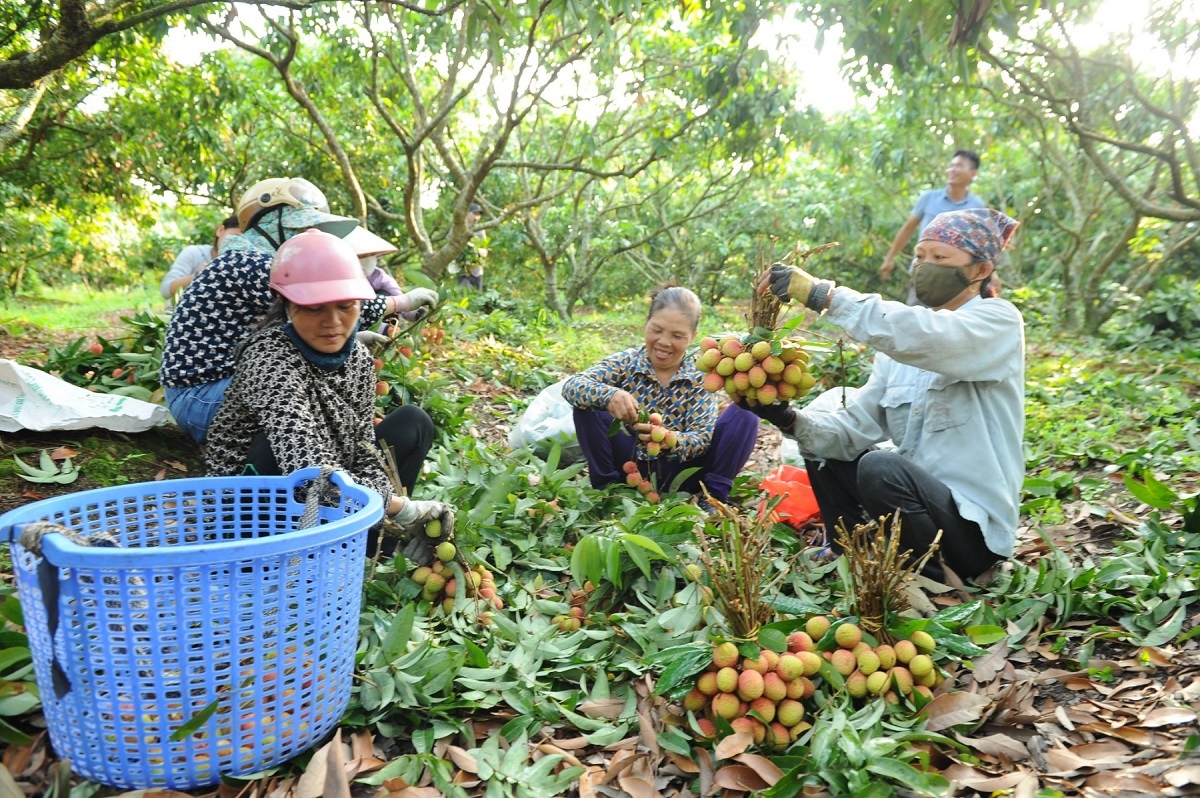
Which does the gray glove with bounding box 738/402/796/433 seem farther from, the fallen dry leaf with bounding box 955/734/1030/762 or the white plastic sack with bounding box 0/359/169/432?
the white plastic sack with bounding box 0/359/169/432

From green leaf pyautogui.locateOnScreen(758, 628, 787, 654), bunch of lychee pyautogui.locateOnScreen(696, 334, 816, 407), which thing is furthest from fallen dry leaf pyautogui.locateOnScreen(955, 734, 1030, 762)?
bunch of lychee pyautogui.locateOnScreen(696, 334, 816, 407)

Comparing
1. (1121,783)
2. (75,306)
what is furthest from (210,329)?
(75,306)

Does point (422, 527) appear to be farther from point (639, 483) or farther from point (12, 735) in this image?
point (639, 483)

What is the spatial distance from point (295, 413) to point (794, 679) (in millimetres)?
1335

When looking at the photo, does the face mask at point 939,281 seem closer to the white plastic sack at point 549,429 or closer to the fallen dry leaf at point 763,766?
the fallen dry leaf at point 763,766

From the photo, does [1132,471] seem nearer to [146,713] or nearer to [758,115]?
[146,713]

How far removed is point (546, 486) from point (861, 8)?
206 cm

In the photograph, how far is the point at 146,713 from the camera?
146 centimetres

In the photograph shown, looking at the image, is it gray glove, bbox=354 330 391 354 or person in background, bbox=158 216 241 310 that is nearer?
gray glove, bbox=354 330 391 354

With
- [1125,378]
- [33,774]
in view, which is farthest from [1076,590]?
[1125,378]

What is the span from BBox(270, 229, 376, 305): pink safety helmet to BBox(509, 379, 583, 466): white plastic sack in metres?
1.47

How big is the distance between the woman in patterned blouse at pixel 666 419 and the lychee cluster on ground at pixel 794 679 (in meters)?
1.24

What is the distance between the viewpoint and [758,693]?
170 centimetres

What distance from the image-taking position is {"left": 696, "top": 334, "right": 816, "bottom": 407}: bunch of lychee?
2.33 metres
